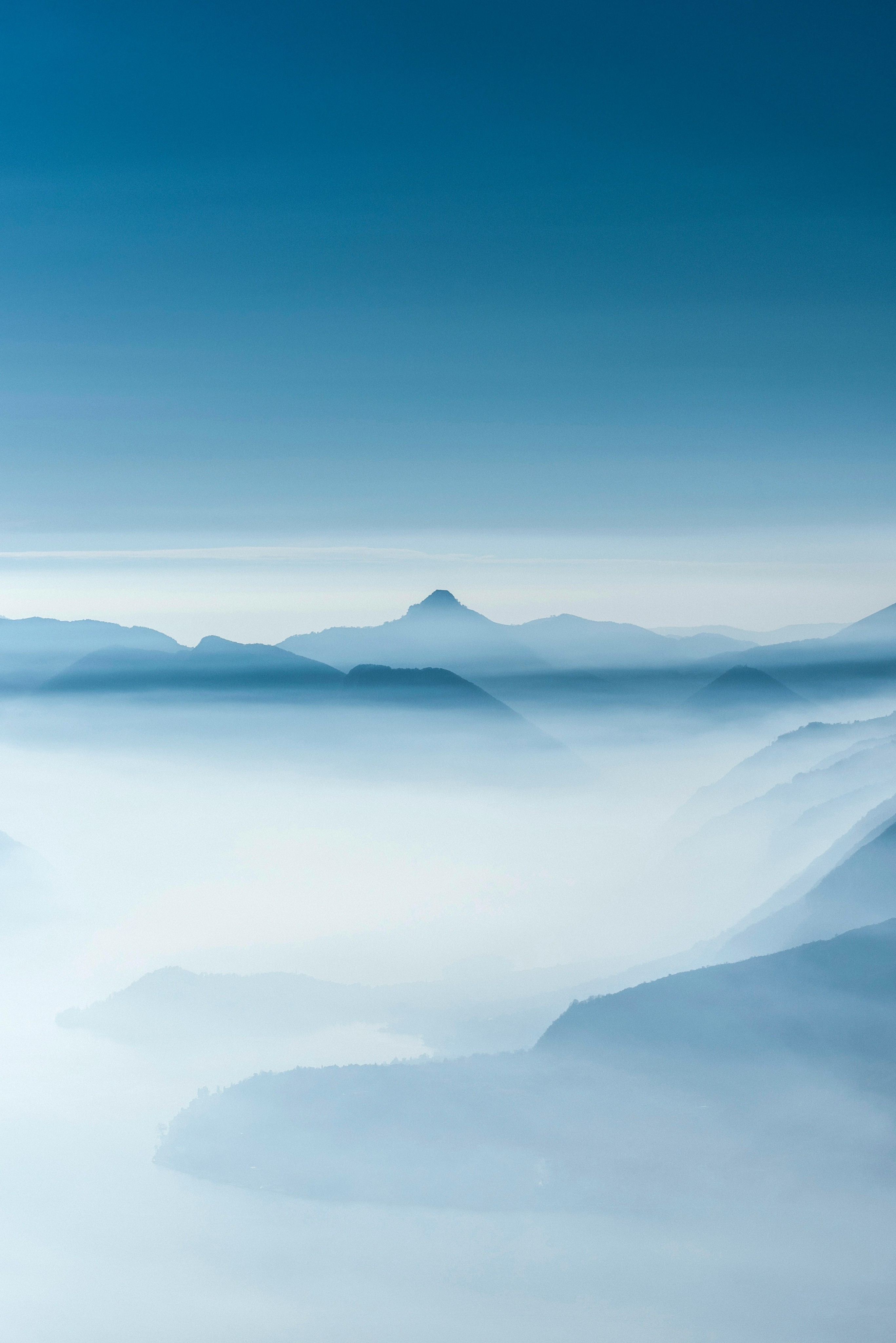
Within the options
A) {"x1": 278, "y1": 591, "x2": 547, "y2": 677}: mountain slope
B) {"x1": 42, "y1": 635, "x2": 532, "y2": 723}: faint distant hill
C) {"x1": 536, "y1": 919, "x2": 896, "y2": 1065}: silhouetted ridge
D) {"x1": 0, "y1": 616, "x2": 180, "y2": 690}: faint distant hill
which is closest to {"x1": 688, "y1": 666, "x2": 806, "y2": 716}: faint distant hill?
{"x1": 278, "y1": 591, "x2": 547, "y2": 677}: mountain slope

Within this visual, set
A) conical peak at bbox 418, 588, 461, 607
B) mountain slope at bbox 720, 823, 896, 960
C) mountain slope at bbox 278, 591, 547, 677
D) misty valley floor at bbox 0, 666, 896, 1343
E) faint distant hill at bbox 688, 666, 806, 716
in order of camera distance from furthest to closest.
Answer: faint distant hill at bbox 688, 666, 806, 716
mountain slope at bbox 720, 823, 896, 960
mountain slope at bbox 278, 591, 547, 677
conical peak at bbox 418, 588, 461, 607
misty valley floor at bbox 0, 666, 896, 1343

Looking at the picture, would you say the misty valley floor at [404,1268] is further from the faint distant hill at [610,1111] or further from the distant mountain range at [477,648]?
the distant mountain range at [477,648]

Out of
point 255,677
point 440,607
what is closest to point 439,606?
point 440,607

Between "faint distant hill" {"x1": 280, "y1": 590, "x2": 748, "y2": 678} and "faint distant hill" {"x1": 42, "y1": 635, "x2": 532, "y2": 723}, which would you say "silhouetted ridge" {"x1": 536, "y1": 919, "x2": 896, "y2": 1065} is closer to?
"faint distant hill" {"x1": 280, "y1": 590, "x2": 748, "y2": 678}

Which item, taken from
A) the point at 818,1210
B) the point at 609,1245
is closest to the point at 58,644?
the point at 609,1245

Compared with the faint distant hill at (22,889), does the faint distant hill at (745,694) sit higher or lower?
higher

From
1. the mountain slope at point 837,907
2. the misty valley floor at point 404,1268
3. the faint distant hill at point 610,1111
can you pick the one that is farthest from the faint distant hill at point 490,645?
the misty valley floor at point 404,1268
